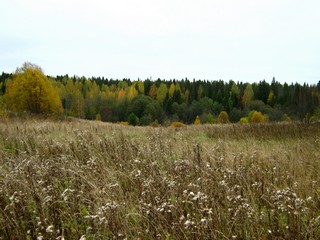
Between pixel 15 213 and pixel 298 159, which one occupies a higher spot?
pixel 298 159

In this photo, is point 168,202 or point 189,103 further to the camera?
point 189,103

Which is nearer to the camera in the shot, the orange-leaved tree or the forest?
the orange-leaved tree

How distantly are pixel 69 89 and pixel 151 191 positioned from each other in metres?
102

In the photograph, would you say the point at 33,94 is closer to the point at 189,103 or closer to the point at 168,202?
the point at 168,202

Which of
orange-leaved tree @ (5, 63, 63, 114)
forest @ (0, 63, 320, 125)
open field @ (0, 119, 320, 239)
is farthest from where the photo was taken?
forest @ (0, 63, 320, 125)

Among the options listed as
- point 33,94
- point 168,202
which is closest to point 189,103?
point 33,94

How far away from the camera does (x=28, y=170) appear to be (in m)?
4.73

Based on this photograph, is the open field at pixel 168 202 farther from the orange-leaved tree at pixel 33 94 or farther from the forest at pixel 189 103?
the forest at pixel 189 103

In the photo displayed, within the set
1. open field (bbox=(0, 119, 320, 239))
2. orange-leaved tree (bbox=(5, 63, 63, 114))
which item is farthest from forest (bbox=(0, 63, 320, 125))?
open field (bbox=(0, 119, 320, 239))

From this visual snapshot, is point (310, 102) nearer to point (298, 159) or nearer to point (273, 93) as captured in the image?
point (273, 93)

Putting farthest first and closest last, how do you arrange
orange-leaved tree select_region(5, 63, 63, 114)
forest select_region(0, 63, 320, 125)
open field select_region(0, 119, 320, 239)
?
forest select_region(0, 63, 320, 125)
orange-leaved tree select_region(5, 63, 63, 114)
open field select_region(0, 119, 320, 239)

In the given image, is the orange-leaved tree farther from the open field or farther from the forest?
the open field

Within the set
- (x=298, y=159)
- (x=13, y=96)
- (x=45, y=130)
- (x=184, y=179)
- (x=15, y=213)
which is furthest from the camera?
(x=13, y=96)

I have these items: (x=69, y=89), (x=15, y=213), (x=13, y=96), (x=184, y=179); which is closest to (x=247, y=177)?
(x=184, y=179)
